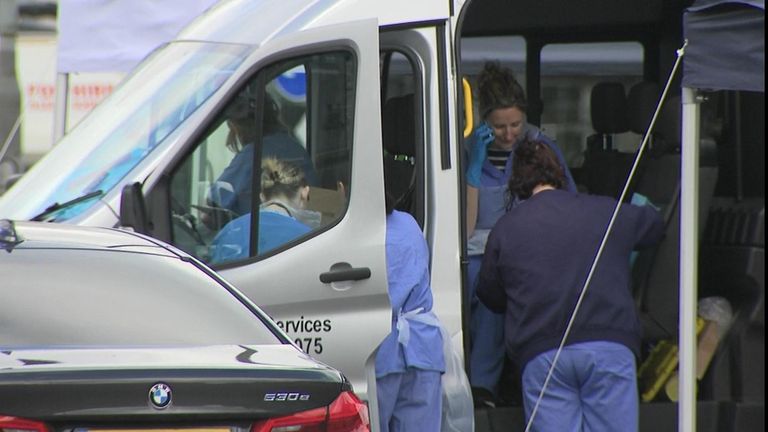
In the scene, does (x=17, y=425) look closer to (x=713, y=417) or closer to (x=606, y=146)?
(x=713, y=417)

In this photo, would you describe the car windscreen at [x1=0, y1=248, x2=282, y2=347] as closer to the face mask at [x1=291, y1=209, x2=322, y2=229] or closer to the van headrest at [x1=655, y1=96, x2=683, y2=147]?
the face mask at [x1=291, y1=209, x2=322, y2=229]

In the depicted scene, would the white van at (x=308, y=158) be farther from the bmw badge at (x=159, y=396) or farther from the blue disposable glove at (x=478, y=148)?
the bmw badge at (x=159, y=396)

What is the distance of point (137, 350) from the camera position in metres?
3.99

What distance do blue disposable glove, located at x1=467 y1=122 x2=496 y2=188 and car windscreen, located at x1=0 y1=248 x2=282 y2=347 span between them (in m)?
2.66

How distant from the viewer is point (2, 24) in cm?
1363

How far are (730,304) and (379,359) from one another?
7.22ft

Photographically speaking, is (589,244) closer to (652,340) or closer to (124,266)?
(652,340)

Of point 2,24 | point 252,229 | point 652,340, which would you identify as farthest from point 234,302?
point 2,24

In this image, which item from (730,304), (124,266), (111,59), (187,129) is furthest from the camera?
(111,59)

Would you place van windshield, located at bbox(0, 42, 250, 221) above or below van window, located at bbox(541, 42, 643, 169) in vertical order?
below

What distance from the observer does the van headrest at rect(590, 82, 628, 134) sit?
8.15 metres

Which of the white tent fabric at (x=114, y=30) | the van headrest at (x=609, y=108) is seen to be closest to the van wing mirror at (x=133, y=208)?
the white tent fabric at (x=114, y=30)

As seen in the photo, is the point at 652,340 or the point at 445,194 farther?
the point at 652,340

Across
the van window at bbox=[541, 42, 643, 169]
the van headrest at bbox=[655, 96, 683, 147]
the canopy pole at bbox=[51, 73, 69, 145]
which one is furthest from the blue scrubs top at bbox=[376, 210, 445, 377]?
the canopy pole at bbox=[51, 73, 69, 145]
